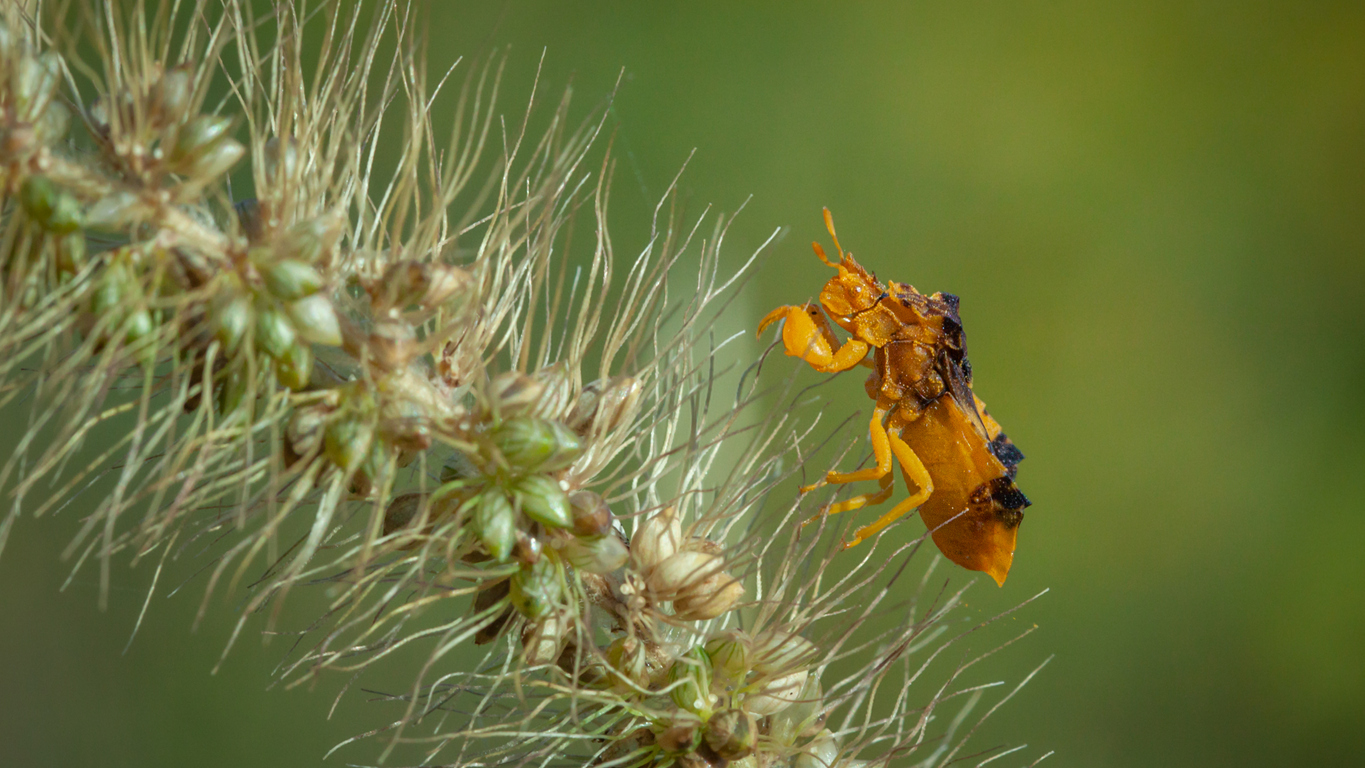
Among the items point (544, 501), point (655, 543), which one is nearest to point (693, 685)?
point (655, 543)

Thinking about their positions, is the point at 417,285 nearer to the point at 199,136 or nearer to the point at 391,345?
the point at 391,345

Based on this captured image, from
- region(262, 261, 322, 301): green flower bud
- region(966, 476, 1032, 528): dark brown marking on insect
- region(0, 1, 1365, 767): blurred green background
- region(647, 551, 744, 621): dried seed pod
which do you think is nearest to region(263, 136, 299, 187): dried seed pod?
region(262, 261, 322, 301): green flower bud

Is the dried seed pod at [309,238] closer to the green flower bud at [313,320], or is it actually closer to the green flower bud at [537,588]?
the green flower bud at [313,320]

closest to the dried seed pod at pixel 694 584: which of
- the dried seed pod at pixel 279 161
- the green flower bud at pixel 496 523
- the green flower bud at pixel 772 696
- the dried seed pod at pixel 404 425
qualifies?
the green flower bud at pixel 772 696

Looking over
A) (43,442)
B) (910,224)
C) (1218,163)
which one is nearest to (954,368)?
(910,224)

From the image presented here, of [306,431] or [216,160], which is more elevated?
[216,160]

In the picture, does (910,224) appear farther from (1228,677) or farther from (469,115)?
(1228,677)
